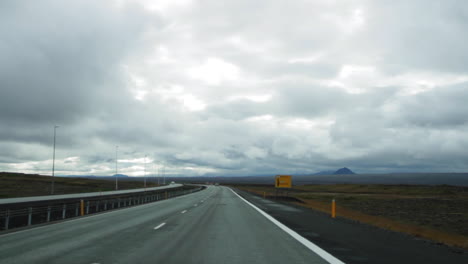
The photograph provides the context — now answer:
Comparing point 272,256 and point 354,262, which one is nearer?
point 354,262

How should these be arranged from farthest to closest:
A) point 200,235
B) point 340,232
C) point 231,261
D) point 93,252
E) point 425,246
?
point 340,232, point 200,235, point 425,246, point 93,252, point 231,261

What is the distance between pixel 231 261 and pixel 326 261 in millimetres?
1953

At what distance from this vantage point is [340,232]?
13016mm

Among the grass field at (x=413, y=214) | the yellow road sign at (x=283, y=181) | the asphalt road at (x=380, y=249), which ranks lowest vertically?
the grass field at (x=413, y=214)

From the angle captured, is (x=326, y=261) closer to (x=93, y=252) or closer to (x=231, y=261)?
(x=231, y=261)

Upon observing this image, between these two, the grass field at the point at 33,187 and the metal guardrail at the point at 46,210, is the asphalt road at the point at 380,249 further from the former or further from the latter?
the grass field at the point at 33,187

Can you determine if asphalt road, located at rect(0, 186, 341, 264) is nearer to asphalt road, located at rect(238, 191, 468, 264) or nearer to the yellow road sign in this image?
asphalt road, located at rect(238, 191, 468, 264)

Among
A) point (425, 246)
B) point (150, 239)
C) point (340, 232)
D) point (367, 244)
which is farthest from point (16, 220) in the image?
point (425, 246)

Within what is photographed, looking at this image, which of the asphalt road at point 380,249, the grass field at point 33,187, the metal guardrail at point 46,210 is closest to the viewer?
the asphalt road at point 380,249

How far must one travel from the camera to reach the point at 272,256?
8211 mm

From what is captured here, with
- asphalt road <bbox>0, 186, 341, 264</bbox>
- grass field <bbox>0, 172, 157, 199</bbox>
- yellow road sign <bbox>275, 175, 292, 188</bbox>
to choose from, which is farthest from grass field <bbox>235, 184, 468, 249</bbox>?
grass field <bbox>0, 172, 157, 199</bbox>

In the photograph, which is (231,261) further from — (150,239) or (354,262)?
(150,239)

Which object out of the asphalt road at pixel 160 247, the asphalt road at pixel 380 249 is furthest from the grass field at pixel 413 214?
the asphalt road at pixel 160 247

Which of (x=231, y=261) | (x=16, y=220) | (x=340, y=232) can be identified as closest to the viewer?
(x=231, y=261)
